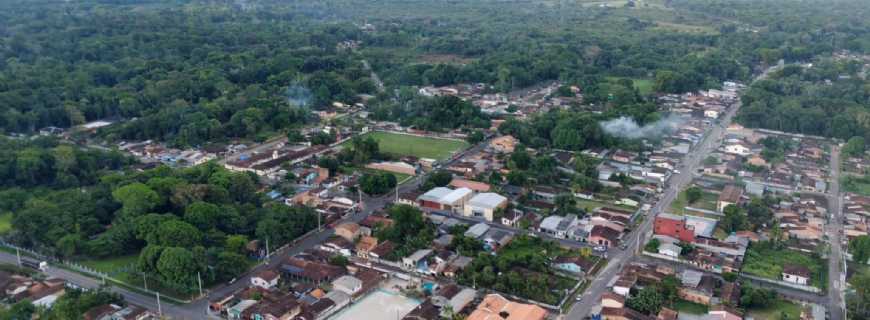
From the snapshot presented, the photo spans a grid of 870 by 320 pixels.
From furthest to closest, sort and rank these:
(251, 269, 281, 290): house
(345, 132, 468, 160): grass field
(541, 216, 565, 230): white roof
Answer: (345, 132, 468, 160): grass field
(541, 216, 565, 230): white roof
(251, 269, 281, 290): house

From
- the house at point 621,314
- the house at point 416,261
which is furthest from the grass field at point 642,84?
the house at point 621,314

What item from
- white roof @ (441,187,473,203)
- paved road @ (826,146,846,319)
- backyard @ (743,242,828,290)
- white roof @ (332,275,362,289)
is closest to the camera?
paved road @ (826,146,846,319)

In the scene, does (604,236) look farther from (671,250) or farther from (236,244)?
(236,244)

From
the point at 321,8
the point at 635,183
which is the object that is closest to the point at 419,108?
the point at 635,183

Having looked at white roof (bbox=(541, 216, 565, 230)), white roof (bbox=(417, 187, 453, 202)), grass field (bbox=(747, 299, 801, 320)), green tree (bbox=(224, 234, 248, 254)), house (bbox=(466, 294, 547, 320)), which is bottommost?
grass field (bbox=(747, 299, 801, 320))

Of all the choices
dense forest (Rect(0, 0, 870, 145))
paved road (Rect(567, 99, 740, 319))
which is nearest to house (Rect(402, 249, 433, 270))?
paved road (Rect(567, 99, 740, 319))

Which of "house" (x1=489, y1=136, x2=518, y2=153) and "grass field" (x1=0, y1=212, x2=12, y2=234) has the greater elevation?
"house" (x1=489, y1=136, x2=518, y2=153)

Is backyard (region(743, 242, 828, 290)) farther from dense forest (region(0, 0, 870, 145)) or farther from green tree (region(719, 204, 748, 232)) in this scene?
dense forest (region(0, 0, 870, 145))
